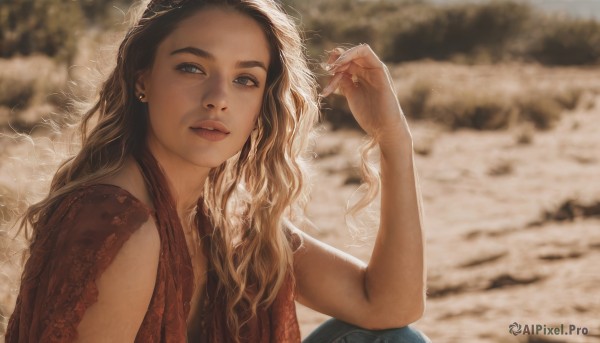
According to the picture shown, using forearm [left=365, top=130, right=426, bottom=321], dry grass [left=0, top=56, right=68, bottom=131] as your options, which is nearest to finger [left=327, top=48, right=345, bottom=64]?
forearm [left=365, top=130, right=426, bottom=321]

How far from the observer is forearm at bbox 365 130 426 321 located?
2.90 m

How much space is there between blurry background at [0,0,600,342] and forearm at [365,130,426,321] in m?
0.57

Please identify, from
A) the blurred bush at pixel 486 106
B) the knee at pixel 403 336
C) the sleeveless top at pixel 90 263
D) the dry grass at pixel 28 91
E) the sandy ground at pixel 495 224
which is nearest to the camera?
the sleeveless top at pixel 90 263

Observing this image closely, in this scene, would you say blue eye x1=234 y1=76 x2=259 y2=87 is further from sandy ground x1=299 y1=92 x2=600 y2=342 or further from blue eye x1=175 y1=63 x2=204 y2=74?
sandy ground x1=299 y1=92 x2=600 y2=342

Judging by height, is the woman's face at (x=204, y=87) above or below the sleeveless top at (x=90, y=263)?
above

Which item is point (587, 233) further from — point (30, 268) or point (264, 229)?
point (30, 268)

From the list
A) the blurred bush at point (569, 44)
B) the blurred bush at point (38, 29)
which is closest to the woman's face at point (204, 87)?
the blurred bush at point (38, 29)

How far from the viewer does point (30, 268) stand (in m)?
2.17

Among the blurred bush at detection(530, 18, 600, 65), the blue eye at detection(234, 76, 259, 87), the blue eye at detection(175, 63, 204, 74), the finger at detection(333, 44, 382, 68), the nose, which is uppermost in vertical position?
the blurred bush at detection(530, 18, 600, 65)

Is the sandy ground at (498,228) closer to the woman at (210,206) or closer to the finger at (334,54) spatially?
the woman at (210,206)

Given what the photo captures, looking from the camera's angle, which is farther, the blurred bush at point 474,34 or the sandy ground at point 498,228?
the blurred bush at point 474,34

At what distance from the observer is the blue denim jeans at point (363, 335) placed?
283 cm

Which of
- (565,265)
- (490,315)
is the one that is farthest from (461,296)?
(565,265)

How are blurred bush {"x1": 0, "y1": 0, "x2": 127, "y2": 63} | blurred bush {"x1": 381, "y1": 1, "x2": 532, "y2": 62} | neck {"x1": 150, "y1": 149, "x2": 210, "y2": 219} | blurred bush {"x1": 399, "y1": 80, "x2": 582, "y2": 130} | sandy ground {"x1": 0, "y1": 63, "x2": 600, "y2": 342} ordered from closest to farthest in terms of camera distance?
neck {"x1": 150, "y1": 149, "x2": 210, "y2": 219} → sandy ground {"x1": 0, "y1": 63, "x2": 600, "y2": 342} → blurred bush {"x1": 399, "y1": 80, "x2": 582, "y2": 130} → blurred bush {"x1": 0, "y1": 0, "x2": 127, "y2": 63} → blurred bush {"x1": 381, "y1": 1, "x2": 532, "y2": 62}
